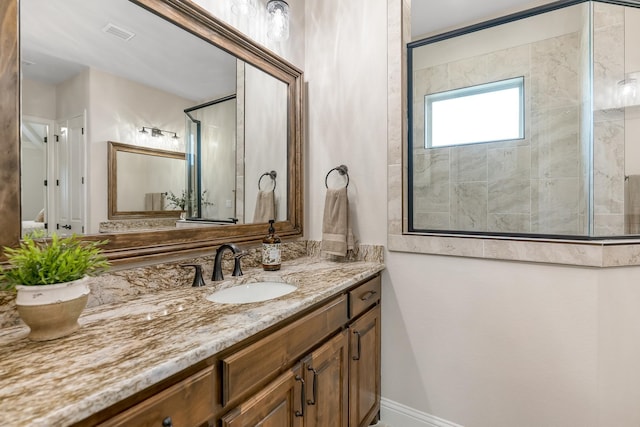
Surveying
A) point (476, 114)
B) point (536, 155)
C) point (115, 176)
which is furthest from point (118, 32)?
point (536, 155)

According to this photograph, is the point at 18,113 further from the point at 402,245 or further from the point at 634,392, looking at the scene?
the point at 634,392

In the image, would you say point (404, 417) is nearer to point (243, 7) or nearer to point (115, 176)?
point (115, 176)

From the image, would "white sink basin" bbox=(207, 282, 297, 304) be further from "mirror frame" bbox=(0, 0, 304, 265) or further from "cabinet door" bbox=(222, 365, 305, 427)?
"cabinet door" bbox=(222, 365, 305, 427)

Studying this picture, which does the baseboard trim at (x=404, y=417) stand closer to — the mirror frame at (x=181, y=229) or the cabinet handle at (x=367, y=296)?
the cabinet handle at (x=367, y=296)

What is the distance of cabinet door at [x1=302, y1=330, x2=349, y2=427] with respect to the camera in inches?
47.4

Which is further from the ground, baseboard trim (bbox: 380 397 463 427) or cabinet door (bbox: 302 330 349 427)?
cabinet door (bbox: 302 330 349 427)

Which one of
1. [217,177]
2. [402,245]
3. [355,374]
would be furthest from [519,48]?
[355,374]

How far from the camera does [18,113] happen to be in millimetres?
948

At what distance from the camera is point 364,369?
5.44 ft

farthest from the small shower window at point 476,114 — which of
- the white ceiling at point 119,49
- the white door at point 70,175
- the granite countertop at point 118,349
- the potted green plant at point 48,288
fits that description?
the potted green plant at point 48,288

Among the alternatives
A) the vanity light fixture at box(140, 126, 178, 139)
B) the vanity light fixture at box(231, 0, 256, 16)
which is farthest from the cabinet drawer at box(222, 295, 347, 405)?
the vanity light fixture at box(231, 0, 256, 16)

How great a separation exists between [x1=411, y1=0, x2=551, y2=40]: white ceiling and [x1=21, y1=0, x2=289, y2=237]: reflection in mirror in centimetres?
180

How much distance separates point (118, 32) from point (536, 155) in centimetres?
269

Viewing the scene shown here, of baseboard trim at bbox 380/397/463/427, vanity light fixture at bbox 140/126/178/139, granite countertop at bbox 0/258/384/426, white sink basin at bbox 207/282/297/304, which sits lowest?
Answer: baseboard trim at bbox 380/397/463/427
